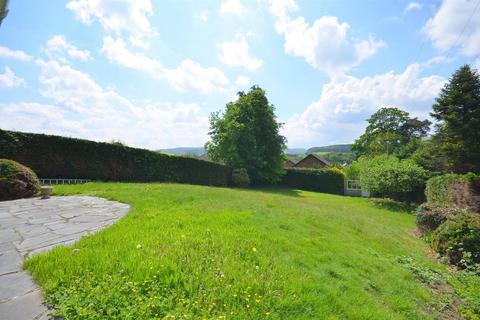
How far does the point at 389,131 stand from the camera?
49000 millimetres

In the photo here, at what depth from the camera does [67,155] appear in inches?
500

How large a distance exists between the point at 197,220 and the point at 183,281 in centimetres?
249

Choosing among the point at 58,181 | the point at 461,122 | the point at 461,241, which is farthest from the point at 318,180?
the point at 58,181

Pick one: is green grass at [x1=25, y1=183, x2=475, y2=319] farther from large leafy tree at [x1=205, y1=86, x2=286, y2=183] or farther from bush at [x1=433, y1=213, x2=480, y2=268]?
large leafy tree at [x1=205, y1=86, x2=286, y2=183]

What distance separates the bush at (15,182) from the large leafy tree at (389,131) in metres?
46.9

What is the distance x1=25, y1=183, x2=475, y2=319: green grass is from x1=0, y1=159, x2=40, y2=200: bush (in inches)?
198

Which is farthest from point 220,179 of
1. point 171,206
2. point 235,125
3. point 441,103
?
point 441,103

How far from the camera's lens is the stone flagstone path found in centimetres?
244

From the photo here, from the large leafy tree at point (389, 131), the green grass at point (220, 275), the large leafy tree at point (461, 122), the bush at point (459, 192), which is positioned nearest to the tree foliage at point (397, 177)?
Result: the large leafy tree at point (461, 122)

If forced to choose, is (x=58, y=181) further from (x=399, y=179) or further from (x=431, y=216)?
(x=399, y=179)

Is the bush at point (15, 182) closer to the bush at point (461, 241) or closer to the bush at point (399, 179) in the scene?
the bush at point (461, 241)

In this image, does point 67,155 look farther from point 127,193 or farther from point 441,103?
→ point 441,103

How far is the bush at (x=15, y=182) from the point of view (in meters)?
7.97

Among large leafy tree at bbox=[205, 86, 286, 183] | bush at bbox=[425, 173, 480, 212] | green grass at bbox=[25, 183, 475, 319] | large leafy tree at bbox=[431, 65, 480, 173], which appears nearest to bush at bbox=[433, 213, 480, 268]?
green grass at bbox=[25, 183, 475, 319]
